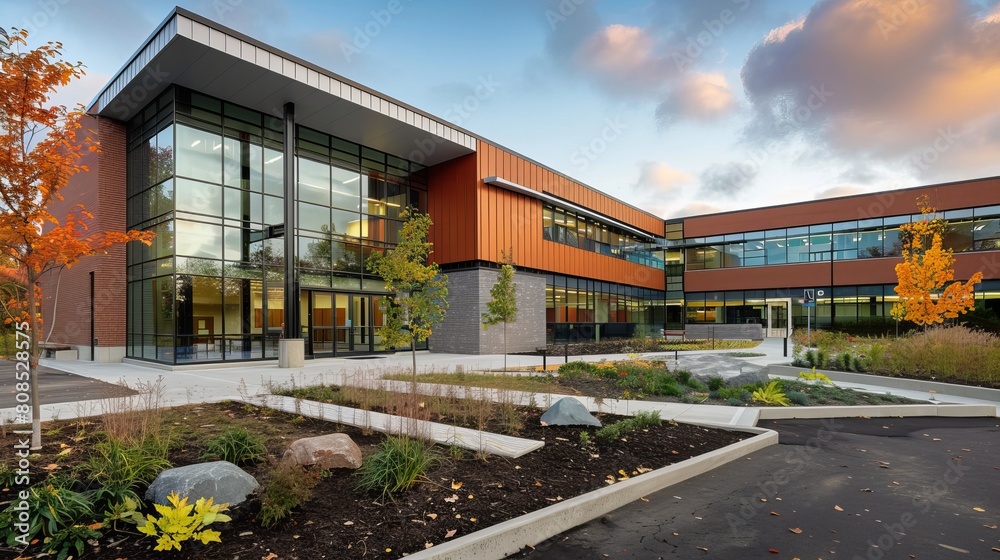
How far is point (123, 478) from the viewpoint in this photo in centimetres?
459

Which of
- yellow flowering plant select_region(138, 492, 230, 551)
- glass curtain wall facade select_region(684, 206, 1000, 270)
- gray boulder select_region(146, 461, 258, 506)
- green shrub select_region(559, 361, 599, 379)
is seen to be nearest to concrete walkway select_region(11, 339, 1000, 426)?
gray boulder select_region(146, 461, 258, 506)

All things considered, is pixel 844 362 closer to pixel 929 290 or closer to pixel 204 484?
pixel 929 290

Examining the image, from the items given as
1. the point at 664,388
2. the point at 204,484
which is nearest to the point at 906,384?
the point at 664,388

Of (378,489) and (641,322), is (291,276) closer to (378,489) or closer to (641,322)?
(378,489)

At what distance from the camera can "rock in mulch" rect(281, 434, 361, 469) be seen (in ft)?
18.0

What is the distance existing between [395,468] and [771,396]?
8.85m

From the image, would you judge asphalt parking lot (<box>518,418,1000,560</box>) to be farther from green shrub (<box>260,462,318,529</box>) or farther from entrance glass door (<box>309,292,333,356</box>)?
entrance glass door (<box>309,292,333,356</box>)

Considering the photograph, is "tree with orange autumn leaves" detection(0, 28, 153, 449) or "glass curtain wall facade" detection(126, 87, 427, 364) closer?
"tree with orange autumn leaves" detection(0, 28, 153, 449)

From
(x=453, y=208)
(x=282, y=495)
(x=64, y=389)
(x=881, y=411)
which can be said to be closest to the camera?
(x=282, y=495)

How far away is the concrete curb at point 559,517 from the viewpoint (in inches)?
156

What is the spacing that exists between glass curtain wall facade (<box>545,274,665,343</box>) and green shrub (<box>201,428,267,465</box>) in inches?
927

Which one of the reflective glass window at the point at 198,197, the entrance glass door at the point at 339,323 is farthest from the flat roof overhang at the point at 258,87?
the entrance glass door at the point at 339,323

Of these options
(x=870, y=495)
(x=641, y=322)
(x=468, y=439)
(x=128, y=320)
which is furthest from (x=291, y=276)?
(x=641, y=322)

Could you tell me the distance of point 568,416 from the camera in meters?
7.89
